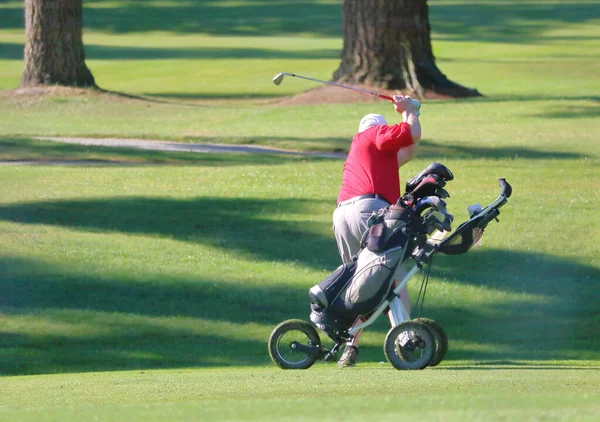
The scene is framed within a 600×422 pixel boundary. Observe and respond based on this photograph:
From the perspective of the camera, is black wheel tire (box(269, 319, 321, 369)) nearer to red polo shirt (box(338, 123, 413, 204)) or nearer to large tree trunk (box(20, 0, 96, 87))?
red polo shirt (box(338, 123, 413, 204))

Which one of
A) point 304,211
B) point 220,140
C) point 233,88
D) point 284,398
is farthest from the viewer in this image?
point 233,88

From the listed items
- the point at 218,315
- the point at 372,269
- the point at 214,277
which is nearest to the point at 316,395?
the point at 372,269

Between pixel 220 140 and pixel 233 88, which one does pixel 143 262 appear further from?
pixel 233 88

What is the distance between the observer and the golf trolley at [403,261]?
8.31 m

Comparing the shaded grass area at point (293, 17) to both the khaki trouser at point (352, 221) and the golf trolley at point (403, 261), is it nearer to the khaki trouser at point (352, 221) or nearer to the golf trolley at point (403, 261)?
the khaki trouser at point (352, 221)

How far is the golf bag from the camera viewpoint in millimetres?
8344

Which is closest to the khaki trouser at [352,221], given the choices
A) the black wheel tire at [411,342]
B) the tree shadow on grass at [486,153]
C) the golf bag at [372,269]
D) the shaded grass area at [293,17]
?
the golf bag at [372,269]

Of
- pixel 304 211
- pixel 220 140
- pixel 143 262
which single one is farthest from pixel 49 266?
pixel 220 140

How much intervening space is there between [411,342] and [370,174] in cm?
120

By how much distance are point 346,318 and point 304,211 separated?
7529 millimetres

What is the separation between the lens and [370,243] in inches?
328

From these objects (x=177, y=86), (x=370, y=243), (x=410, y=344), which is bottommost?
(x=177, y=86)

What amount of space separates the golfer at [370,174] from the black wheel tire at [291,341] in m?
0.58

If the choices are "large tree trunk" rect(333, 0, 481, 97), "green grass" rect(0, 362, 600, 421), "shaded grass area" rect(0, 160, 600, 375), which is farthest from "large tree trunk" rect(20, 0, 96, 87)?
"green grass" rect(0, 362, 600, 421)
